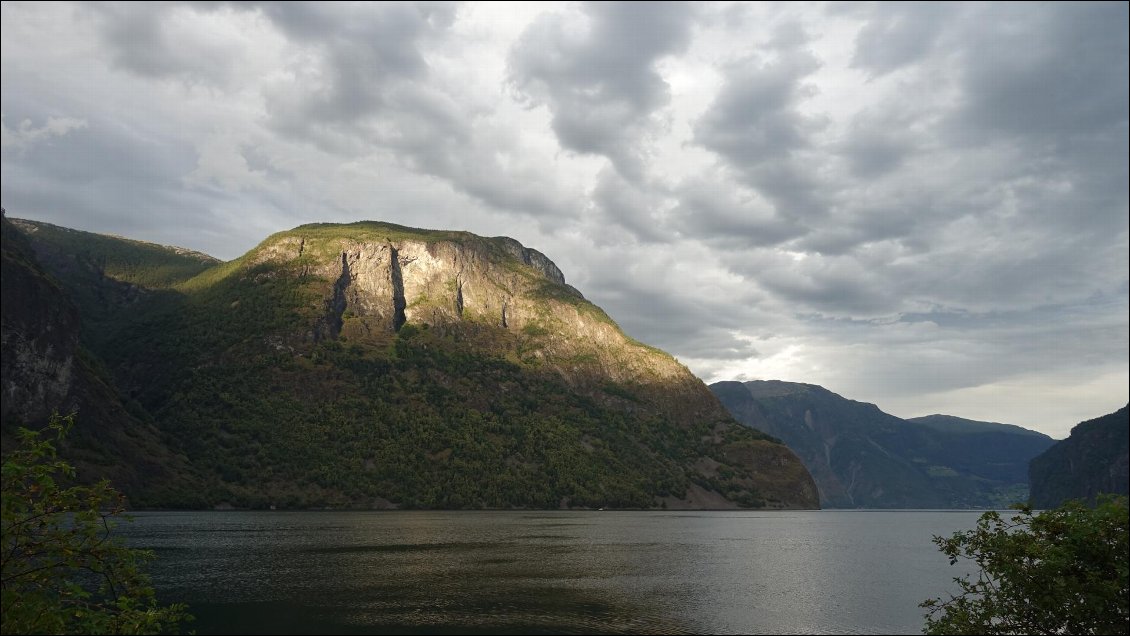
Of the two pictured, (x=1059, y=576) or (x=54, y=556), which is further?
(x=1059, y=576)

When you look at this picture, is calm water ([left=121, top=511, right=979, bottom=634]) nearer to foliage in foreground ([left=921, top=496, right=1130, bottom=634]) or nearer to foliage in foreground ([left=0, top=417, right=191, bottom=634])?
foliage in foreground ([left=921, top=496, right=1130, bottom=634])

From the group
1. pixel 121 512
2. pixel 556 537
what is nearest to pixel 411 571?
pixel 556 537

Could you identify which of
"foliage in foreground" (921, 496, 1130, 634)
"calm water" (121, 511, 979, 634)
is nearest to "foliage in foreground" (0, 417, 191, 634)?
"foliage in foreground" (921, 496, 1130, 634)

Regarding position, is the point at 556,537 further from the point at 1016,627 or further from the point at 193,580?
the point at 1016,627

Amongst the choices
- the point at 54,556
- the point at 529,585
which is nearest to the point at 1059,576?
the point at 54,556

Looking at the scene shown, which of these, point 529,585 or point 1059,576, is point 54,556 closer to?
point 1059,576

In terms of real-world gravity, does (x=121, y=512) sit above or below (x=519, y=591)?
above

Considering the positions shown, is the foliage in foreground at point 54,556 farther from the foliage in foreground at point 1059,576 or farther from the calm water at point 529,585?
the calm water at point 529,585
